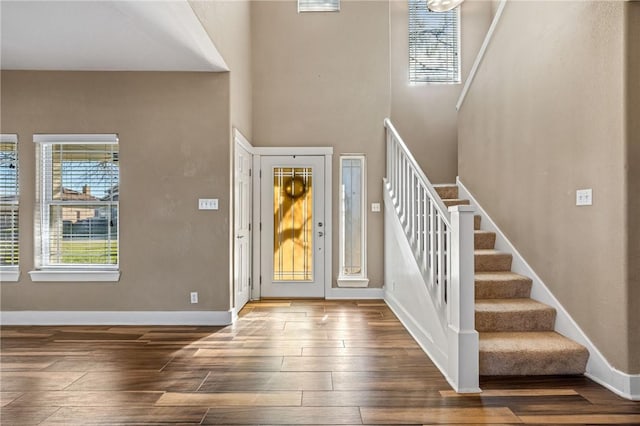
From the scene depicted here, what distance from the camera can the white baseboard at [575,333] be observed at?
259cm

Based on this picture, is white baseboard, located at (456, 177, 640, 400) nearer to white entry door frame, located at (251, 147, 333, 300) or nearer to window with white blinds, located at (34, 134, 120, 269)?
white entry door frame, located at (251, 147, 333, 300)

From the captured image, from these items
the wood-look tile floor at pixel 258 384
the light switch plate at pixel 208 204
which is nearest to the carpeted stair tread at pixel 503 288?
the wood-look tile floor at pixel 258 384

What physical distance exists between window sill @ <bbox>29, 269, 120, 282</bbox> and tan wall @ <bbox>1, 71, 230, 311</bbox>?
105mm

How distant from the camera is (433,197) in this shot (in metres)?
3.26

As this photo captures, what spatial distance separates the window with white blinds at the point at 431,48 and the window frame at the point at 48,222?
15.1 feet

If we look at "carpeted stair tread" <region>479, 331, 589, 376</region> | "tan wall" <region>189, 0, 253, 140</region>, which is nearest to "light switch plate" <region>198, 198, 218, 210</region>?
"tan wall" <region>189, 0, 253, 140</region>

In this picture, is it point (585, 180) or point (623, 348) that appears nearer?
point (623, 348)

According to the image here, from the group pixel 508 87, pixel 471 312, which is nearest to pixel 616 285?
pixel 471 312

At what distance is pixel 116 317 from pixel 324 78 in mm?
4140

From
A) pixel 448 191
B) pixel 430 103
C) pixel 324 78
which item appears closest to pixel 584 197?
pixel 448 191

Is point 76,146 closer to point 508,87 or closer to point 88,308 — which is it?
point 88,308

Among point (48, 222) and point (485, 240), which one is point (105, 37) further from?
point (485, 240)

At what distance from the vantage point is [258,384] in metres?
2.80

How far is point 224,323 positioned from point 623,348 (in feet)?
11.6
